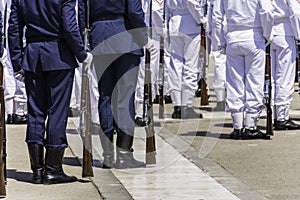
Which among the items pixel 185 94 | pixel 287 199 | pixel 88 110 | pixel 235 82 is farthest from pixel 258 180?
pixel 185 94

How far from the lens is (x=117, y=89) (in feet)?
35.0

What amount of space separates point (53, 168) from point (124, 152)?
114 cm

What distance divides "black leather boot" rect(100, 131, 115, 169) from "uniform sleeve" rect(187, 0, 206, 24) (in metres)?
4.35

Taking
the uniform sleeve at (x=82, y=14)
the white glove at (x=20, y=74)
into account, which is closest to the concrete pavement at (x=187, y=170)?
the white glove at (x=20, y=74)

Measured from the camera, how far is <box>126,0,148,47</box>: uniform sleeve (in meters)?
10.4

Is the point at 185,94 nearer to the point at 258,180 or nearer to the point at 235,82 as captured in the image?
the point at 235,82

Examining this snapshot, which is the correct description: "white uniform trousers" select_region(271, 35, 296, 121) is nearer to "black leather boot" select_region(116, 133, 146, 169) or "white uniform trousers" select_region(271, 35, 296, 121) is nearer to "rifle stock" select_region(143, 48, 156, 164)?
"rifle stock" select_region(143, 48, 156, 164)

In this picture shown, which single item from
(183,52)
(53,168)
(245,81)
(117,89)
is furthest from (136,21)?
(183,52)

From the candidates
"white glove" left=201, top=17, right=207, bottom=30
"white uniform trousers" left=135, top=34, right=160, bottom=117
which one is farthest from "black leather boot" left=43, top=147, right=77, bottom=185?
→ "white glove" left=201, top=17, right=207, bottom=30

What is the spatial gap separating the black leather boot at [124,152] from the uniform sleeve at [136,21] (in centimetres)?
103

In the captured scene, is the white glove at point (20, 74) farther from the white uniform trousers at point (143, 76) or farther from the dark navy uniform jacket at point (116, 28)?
the white uniform trousers at point (143, 76)

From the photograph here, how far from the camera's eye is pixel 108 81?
10.7 meters

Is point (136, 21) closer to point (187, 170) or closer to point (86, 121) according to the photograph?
point (86, 121)

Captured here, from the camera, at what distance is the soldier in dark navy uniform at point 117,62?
10.5m
